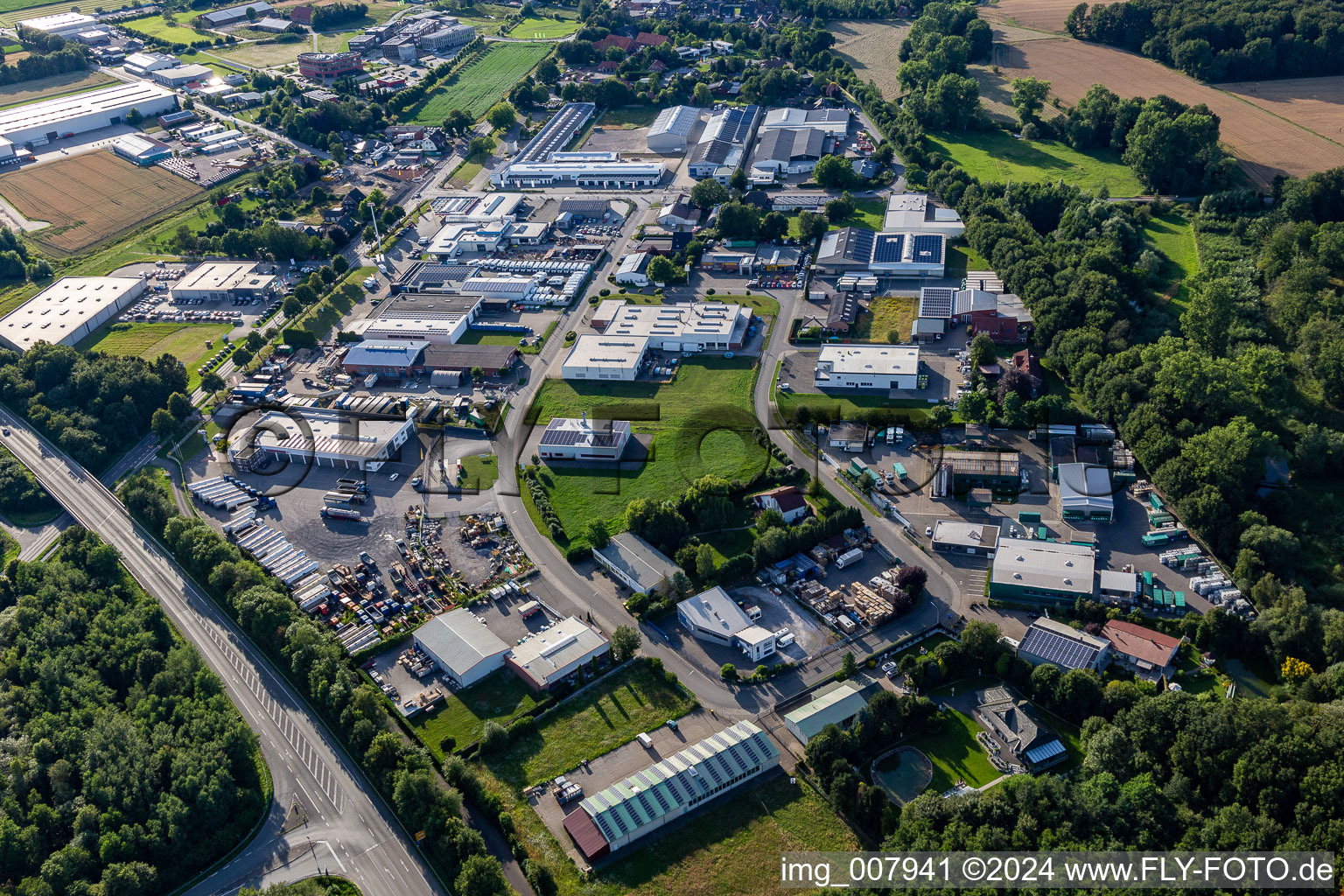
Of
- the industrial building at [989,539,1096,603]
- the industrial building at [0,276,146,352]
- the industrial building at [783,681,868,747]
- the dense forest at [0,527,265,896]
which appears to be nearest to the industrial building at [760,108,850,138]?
the industrial building at [989,539,1096,603]

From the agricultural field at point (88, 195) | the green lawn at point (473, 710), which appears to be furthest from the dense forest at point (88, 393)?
the green lawn at point (473, 710)

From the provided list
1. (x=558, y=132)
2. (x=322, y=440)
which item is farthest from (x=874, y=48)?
(x=322, y=440)

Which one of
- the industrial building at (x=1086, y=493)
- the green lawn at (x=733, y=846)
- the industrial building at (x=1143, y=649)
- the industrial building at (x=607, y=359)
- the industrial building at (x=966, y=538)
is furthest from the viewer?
the industrial building at (x=607, y=359)

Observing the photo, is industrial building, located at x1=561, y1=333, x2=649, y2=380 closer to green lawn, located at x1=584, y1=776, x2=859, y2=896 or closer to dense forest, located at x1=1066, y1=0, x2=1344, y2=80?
green lawn, located at x1=584, y1=776, x2=859, y2=896

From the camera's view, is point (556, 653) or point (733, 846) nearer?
point (733, 846)

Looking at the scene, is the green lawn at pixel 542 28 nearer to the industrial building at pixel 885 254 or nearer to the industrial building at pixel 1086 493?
the industrial building at pixel 885 254

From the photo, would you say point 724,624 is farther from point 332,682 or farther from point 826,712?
point 332,682
